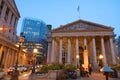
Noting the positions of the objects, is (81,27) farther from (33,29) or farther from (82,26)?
(33,29)

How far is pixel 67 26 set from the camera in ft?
141

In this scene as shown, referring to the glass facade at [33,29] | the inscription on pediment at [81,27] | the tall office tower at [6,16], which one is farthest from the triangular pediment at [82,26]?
the glass facade at [33,29]

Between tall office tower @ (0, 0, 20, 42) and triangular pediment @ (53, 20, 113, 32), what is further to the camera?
triangular pediment @ (53, 20, 113, 32)

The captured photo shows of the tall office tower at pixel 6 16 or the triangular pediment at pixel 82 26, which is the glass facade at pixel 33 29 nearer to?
the tall office tower at pixel 6 16

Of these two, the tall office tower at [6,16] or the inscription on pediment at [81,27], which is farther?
the inscription on pediment at [81,27]

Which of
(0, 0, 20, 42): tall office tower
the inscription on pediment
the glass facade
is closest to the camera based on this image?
(0, 0, 20, 42): tall office tower

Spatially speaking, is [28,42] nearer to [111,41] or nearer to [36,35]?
[36,35]

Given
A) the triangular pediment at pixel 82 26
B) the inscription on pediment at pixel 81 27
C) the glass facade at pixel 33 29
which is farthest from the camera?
the glass facade at pixel 33 29

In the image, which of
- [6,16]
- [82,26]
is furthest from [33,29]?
[82,26]

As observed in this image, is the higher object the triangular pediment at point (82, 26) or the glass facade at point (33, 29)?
the glass facade at point (33, 29)

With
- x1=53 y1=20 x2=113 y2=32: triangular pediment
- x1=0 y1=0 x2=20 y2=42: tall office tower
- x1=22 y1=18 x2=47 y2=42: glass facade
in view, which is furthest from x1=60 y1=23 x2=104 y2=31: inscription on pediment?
x1=22 y1=18 x2=47 y2=42: glass facade

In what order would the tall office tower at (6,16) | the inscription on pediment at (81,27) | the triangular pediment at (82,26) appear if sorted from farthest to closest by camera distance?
the inscription on pediment at (81,27) < the triangular pediment at (82,26) < the tall office tower at (6,16)

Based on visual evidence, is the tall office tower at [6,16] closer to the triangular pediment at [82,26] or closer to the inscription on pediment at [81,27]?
the triangular pediment at [82,26]

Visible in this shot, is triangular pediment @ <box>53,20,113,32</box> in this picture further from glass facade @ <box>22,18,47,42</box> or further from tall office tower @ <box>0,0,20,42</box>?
glass facade @ <box>22,18,47,42</box>
